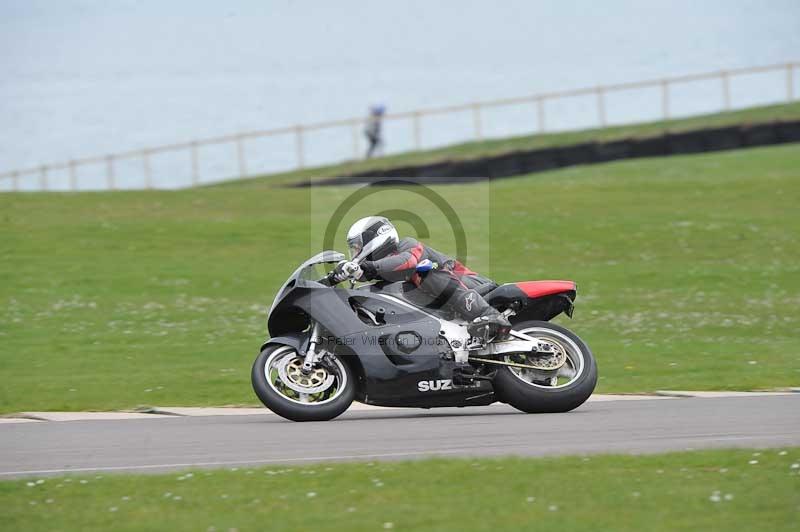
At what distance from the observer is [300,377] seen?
34.1 ft

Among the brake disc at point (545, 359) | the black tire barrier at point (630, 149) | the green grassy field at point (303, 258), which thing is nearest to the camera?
the brake disc at point (545, 359)

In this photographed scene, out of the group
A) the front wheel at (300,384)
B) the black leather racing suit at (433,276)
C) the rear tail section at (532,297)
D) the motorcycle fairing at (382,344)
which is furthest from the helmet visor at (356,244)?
the rear tail section at (532,297)

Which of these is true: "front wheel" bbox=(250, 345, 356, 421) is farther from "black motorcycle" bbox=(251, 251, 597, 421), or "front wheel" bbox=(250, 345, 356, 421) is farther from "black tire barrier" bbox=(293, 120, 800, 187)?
"black tire barrier" bbox=(293, 120, 800, 187)

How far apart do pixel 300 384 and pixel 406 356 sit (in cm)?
86

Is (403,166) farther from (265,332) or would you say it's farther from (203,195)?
(265,332)

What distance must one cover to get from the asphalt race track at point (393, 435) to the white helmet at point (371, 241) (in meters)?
1.33

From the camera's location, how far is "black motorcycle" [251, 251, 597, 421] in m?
10.4

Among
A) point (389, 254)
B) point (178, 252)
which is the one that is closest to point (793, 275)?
point (178, 252)

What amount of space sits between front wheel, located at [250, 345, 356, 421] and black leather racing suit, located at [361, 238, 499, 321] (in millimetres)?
795

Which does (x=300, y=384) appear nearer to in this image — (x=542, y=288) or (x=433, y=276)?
(x=433, y=276)

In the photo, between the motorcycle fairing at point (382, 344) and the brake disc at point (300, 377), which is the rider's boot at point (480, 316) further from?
the brake disc at point (300, 377)

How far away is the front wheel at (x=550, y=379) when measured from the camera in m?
10.4

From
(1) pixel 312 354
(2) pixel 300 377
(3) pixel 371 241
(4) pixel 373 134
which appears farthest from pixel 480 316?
(4) pixel 373 134

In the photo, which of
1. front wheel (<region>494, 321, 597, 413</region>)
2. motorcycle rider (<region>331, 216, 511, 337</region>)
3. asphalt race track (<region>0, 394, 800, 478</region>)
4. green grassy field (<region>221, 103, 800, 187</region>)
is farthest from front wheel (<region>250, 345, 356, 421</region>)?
green grassy field (<region>221, 103, 800, 187</region>)
